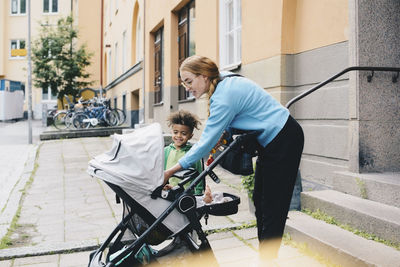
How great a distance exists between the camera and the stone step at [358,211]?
338 centimetres

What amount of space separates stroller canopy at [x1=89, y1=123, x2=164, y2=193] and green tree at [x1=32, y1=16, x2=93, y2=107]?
71.4 ft

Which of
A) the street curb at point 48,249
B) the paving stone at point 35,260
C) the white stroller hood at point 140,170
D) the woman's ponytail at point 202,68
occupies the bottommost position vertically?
the paving stone at point 35,260

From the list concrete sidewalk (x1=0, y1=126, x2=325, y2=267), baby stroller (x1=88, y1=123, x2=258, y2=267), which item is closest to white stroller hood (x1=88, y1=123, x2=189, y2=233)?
baby stroller (x1=88, y1=123, x2=258, y2=267)

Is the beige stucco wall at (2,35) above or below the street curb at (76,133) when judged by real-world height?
above

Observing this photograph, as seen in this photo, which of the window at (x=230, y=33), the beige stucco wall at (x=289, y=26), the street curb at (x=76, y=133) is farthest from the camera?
the street curb at (x=76, y=133)

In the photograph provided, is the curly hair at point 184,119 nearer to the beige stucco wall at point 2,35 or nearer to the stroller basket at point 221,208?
the stroller basket at point 221,208

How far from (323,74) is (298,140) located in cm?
272

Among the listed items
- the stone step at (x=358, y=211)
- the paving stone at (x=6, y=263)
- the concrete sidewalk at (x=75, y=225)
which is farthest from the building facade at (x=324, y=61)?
the paving stone at (x=6, y=263)

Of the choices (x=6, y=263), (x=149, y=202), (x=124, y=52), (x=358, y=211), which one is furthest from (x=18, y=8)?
(x=149, y=202)

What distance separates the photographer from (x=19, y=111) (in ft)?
94.5

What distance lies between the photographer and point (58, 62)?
23.0 m

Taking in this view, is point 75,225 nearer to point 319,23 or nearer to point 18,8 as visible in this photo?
point 319,23

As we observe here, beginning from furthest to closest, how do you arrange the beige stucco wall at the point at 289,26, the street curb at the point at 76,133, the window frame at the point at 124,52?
the window frame at the point at 124,52 → the street curb at the point at 76,133 → the beige stucco wall at the point at 289,26

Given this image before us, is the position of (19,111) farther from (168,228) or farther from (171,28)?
(168,228)
